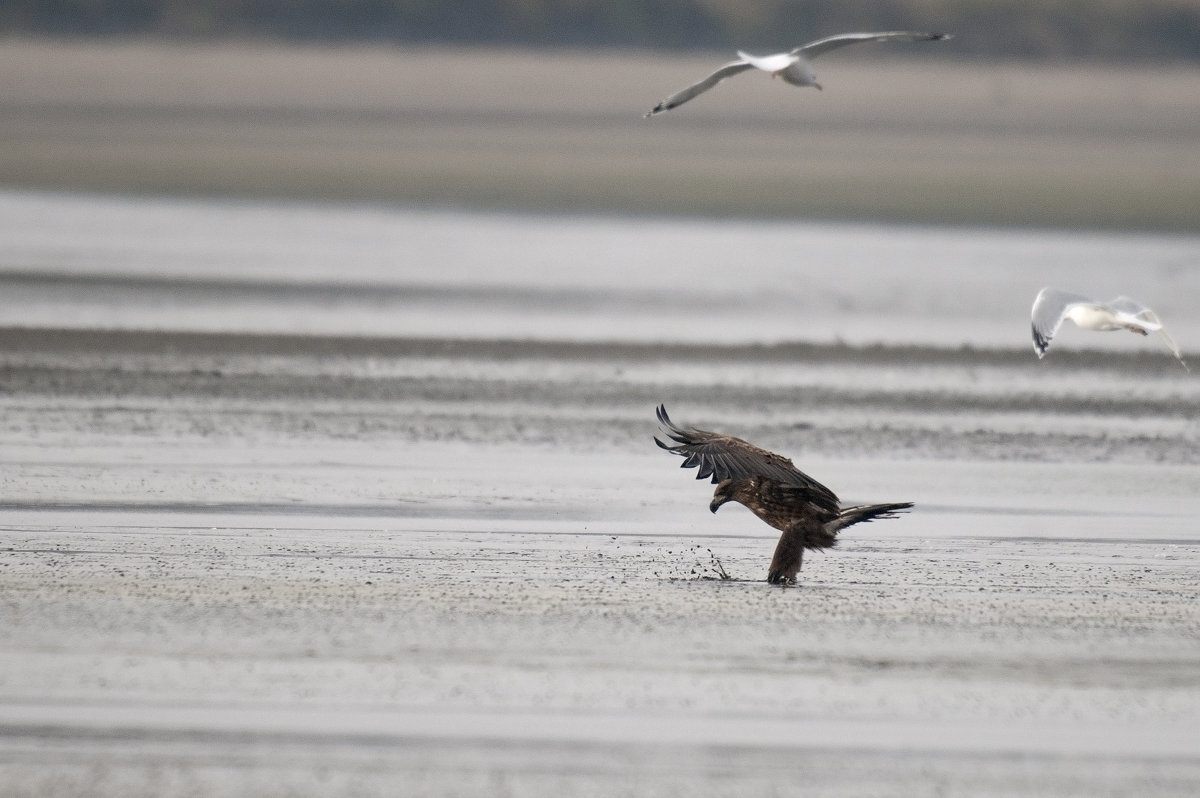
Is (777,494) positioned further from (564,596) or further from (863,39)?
(863,39)

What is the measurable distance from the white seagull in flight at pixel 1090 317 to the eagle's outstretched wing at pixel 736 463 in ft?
5.10

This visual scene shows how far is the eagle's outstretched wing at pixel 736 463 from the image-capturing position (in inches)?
364

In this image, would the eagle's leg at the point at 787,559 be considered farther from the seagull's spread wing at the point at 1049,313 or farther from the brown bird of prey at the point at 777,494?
the seagull's spread wing at the point at 1049,313

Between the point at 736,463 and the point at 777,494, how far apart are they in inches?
15.5

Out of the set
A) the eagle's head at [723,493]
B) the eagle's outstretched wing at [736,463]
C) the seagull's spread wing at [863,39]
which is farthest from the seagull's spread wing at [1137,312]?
the eagle's head at [723,493]

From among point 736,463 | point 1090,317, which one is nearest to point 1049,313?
point 1090,317

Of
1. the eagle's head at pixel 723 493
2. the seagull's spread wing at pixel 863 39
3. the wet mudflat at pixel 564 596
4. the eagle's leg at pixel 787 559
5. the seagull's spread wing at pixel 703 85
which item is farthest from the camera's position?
the seagull's spread wing at pixel 703 85

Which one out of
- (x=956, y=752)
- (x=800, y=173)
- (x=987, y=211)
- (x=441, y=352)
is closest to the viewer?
(x=956, y=752)

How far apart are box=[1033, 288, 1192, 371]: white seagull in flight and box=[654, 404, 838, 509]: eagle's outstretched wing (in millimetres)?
1555

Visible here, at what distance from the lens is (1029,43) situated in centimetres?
6544

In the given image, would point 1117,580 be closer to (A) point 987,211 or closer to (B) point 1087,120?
(A) point 987,211

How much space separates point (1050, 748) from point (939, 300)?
17.5m

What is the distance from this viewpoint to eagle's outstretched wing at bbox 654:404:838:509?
9.24 m

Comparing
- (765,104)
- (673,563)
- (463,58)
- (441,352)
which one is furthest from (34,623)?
(463,58)
